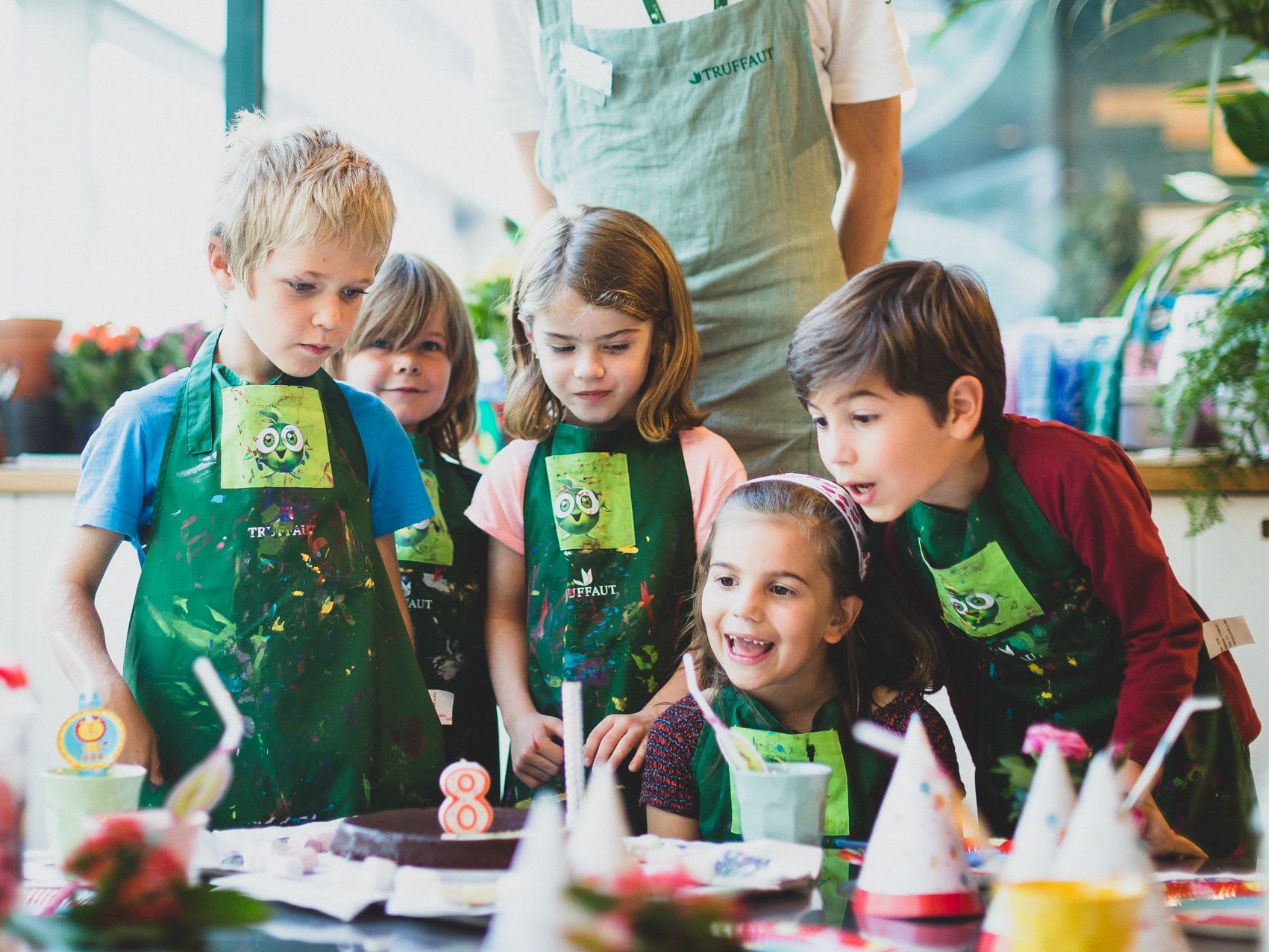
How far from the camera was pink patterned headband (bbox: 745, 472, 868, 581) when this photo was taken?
1544mm

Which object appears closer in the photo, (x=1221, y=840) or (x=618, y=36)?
(x=1221, y=840)

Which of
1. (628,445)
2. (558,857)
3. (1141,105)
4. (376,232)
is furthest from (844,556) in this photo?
(1141,105)

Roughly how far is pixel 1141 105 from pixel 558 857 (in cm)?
653

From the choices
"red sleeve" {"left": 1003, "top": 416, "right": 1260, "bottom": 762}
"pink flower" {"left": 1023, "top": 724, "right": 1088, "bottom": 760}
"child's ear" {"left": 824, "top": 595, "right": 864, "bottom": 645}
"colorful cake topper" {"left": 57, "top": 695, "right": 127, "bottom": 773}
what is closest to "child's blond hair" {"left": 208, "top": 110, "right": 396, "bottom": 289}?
"colorful cake topper" {"left": 57, "top": 695, "right": 127, "bottom": 773}

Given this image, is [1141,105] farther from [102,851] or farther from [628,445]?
[102,851]

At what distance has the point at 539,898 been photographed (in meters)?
0.57

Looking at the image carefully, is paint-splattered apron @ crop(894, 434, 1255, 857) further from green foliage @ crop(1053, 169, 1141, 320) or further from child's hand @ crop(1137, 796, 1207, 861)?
green foliage @ crop(1053, 169, 1141, 320)

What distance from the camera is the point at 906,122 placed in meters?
6.64

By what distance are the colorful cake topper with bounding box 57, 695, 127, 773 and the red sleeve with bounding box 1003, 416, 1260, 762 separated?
0.96m

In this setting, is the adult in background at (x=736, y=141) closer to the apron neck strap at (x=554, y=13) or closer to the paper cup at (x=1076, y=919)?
the apron neck strap at (x=554, y=13)

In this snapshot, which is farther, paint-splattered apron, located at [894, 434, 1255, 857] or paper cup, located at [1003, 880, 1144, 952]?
paint-splattered apron, located at [894, 434, 1255, 857]

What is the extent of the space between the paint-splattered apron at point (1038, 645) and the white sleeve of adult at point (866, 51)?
28.5 inches

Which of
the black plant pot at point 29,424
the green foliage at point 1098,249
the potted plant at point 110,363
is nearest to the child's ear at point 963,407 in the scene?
the potted plant at point 110,363

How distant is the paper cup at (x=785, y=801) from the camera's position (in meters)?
1.01
